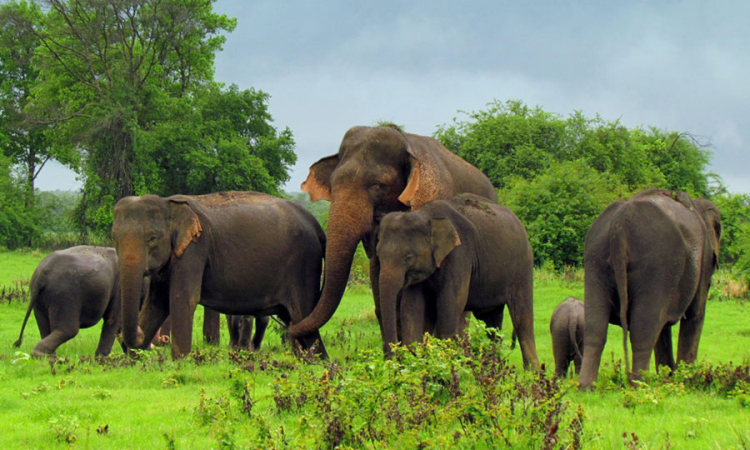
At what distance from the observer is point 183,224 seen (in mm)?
11156

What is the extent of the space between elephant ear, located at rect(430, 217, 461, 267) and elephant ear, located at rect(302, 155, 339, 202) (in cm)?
291

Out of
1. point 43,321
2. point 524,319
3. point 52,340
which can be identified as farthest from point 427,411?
point 43,321

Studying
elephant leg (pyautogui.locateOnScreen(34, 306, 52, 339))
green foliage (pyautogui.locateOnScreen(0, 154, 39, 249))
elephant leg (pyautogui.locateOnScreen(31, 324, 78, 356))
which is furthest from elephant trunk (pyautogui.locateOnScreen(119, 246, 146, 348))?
green foliage (pyautogui.locateOnScreen(0, 154, 39, 249))

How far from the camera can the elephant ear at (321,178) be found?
12.7 m

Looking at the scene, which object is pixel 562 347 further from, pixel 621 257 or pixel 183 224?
pixel 183 224

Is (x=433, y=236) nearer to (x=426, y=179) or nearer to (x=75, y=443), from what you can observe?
(x=426, y=179)

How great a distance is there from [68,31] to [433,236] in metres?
45.8

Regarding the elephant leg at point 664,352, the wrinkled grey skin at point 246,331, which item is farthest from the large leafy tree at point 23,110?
the elephant leg at point 664,352

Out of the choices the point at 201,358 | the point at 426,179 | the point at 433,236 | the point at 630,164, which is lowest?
the point at 201,358

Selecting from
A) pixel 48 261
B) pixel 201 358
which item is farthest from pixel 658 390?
pixel 48 261

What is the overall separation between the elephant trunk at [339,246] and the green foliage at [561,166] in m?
20.2

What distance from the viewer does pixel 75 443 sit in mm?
6383

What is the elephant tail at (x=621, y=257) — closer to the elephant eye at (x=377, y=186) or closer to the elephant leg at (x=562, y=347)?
the elephant leg at (x=562, y=347)

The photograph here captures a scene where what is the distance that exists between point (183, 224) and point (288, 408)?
4493mm
